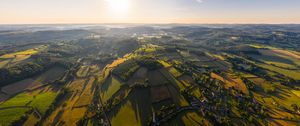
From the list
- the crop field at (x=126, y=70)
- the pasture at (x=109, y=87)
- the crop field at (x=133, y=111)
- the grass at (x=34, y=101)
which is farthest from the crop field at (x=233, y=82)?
the grass at (x=34, y=101)

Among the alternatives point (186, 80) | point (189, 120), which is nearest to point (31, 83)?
point (186, 80)

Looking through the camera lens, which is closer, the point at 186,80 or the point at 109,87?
the point at 109,87

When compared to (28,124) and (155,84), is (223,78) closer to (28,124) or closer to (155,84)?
(155,84)

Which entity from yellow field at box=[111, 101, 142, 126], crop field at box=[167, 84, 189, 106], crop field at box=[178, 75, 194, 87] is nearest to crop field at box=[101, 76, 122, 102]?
yellow field at box=[111, 101, 142, 126]

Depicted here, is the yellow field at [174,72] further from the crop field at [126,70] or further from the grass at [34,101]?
the grass at [34,101]

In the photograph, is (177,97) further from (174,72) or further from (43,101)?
(43,101)

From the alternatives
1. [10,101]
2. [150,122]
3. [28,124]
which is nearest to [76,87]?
[10,101]
